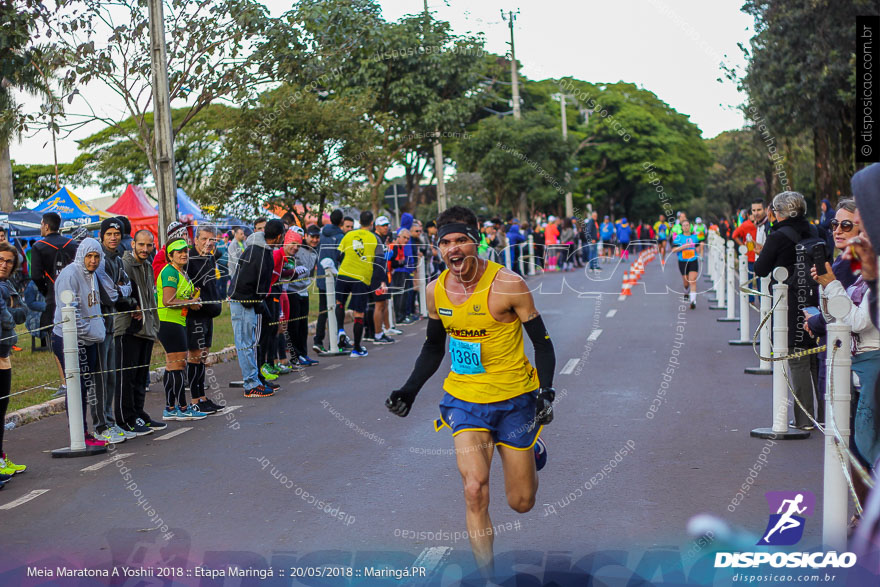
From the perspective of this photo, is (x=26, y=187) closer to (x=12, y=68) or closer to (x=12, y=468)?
(x=12, y=68)

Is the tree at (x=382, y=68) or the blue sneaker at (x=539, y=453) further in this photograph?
the tree at (x=382, y=68)

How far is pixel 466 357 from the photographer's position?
505 centimetres

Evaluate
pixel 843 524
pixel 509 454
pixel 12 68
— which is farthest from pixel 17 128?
pixel 843 524

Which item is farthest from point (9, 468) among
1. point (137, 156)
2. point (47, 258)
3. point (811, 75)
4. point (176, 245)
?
point (137, 156)

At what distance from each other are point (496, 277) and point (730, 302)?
13.6 m

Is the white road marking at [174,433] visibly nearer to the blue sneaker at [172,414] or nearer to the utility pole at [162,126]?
the blue sneaker at [172,414]

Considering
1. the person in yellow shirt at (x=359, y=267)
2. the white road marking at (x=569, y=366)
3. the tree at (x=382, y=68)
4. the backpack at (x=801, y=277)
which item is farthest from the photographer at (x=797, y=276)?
the tree at (x=382, y=68)

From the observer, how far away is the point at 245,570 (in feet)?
17.2

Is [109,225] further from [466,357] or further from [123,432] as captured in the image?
[466,357]

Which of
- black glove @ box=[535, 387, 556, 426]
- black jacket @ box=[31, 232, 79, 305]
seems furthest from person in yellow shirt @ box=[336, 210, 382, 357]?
black glove @ box=[535, 387, 556, 426]

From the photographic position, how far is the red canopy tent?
2925 cm

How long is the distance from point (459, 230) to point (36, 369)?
10438 mm

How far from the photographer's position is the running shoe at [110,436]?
29.3 feet

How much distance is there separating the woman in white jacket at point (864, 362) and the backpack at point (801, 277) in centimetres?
252
